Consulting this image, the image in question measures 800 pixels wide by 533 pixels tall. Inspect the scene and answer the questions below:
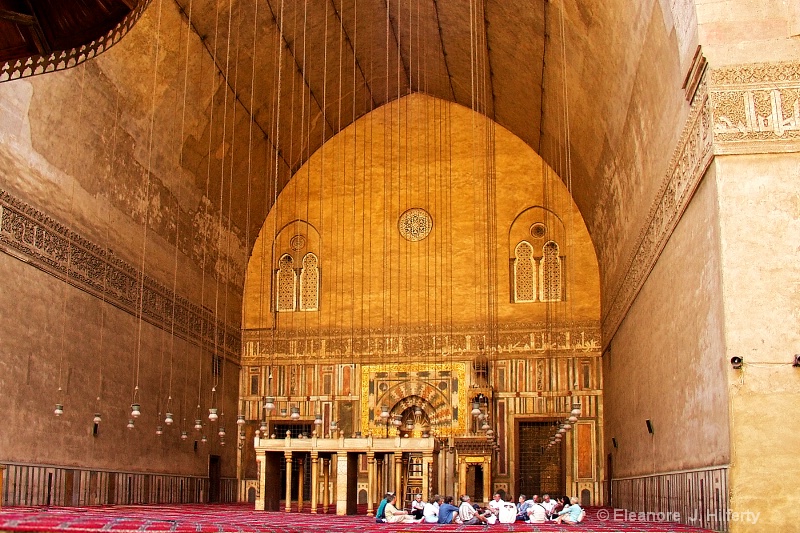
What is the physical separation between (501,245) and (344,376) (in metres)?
4.17

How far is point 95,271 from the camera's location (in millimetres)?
14078

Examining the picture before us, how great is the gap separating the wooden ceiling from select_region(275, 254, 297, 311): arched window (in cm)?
1378

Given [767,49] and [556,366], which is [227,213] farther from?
[767,49]

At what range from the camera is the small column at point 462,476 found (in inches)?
709

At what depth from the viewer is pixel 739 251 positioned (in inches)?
330

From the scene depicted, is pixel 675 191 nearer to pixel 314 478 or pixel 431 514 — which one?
pixel 431 514

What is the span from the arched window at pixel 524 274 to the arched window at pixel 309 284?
13.7 ft

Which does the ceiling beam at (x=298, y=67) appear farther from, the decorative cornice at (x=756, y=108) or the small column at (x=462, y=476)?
the decorative cornice at (x=756, y=108)

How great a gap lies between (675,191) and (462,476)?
9121 mm

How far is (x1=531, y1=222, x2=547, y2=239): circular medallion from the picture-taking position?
19.6 m

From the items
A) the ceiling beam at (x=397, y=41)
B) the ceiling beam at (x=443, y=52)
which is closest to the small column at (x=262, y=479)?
the ceiling beam at (x=443, y=52)

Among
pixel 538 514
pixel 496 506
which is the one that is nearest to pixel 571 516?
pixel 538 514

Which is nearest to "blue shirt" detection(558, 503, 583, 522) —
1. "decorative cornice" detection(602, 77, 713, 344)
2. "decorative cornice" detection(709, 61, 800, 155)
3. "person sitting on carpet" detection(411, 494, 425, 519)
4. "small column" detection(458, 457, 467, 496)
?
"person sitting on carpet" detection(411, 494, 425, 519)

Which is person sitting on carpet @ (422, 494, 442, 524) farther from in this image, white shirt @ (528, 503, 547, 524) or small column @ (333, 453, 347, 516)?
small column @ (333, 453, 347, 516)
